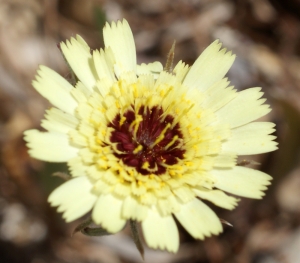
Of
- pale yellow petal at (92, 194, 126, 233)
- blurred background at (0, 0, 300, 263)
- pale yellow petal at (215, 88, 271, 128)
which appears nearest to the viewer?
pale yellow petal at (92, 194, 126, 233)

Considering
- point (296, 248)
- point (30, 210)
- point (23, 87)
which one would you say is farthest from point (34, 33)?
point (296, 248)

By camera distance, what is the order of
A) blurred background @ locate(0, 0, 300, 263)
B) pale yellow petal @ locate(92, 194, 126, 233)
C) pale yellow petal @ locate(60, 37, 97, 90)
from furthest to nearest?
blurred background @ locate(0, 0, 300, 263)
pale yellow petal @ locate(60, 37, 97, 90)
pale yellow petal @ locate(92, 194, 126, 233)

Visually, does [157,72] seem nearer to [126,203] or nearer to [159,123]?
[159,123]

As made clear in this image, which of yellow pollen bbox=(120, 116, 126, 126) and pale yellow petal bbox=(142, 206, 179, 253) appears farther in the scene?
yellow pollen bbox=(120, 116, 126, 126)

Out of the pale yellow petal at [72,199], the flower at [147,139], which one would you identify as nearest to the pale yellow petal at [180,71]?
the flower at [147,139]

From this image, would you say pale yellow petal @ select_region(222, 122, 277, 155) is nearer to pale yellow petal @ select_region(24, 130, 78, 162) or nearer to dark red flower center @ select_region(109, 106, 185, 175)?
dark red flower center @ select_region(109, 106, 185, 175)

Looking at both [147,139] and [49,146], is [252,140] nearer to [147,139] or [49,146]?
[147,139]

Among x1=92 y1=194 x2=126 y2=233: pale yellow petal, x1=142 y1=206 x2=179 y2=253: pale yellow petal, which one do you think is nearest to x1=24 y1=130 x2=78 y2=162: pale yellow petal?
x1=92 y1=194 x2=126 y2=233: pale yellow petal

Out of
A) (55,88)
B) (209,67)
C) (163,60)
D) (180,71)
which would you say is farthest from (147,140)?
(163,60)
